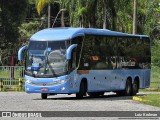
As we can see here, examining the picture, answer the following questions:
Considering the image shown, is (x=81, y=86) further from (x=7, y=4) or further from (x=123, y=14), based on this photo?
(x=7, y=4)

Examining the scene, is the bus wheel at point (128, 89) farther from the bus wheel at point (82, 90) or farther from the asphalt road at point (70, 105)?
the asphalt road at point (70, 105)

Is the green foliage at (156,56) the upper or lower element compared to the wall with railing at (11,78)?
upper

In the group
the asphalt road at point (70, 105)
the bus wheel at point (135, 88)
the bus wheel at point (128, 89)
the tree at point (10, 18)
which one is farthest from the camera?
the tree at point (10, 18)

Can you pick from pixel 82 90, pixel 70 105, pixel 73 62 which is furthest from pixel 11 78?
pixel 70 105

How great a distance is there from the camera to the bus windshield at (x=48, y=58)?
89.2 ft

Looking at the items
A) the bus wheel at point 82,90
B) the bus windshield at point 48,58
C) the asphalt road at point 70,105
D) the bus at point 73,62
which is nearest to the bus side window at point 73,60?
the bus at point 73,62

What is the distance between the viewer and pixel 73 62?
27.5m

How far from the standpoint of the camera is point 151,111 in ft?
64.2

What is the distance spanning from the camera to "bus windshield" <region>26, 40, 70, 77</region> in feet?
89.2

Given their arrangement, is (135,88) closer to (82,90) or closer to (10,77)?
(82,90)

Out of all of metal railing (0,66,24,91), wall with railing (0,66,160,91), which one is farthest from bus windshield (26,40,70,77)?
metal railing (0,66,24,91)

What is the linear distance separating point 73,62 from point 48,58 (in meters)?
1.21

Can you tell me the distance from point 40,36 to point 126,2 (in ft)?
64.2

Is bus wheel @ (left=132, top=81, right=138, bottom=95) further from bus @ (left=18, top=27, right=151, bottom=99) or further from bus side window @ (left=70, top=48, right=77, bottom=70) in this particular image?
bus side window @ (left=70, top=48, right=77, bottom=70)
